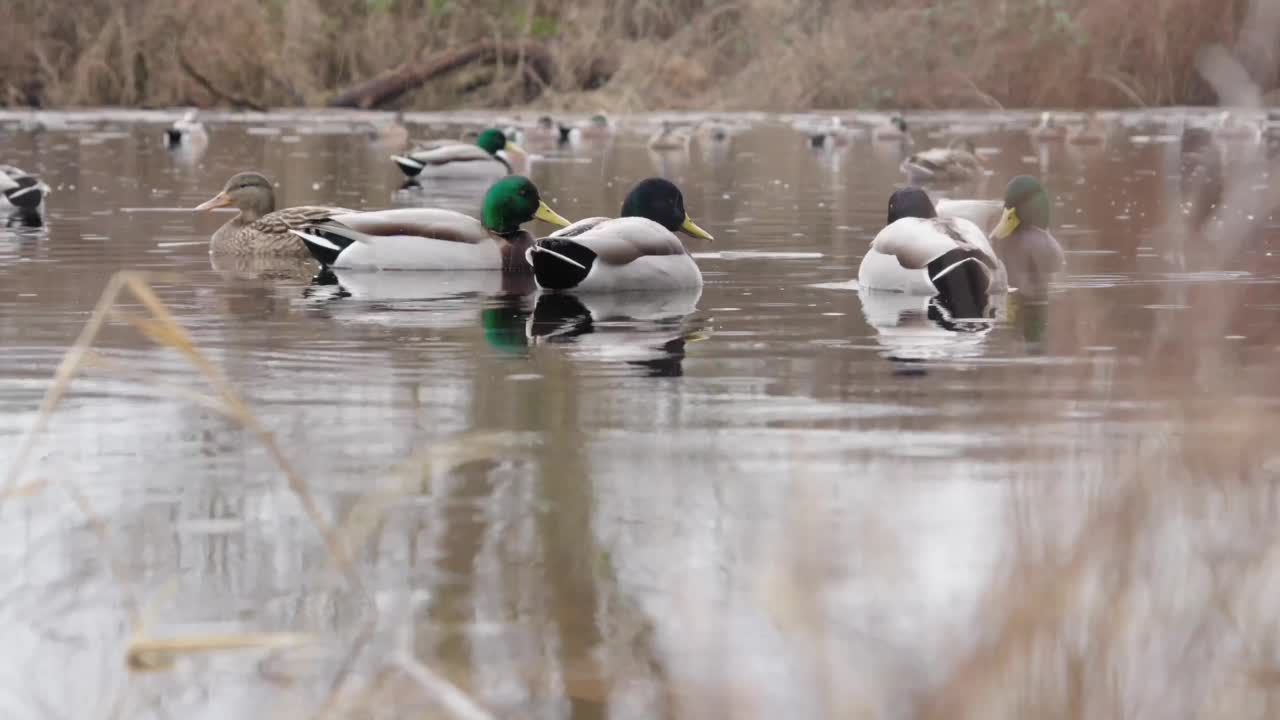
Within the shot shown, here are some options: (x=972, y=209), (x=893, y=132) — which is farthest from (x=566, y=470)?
(x=893, y=132)

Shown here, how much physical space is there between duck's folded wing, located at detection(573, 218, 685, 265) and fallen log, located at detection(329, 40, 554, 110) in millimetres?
33262

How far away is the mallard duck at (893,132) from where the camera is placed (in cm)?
3442

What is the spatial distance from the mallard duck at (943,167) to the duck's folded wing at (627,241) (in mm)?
12593

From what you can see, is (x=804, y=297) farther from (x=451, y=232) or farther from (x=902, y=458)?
(x=902, y=458)

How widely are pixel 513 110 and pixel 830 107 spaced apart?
688 cm

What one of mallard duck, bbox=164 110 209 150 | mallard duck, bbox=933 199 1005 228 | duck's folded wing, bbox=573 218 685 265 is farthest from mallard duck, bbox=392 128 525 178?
duck's folded wing, bbox=573 218 685 265

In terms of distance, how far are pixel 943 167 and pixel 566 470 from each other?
59.1 ft

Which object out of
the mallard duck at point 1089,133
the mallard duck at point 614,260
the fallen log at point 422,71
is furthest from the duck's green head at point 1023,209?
the fallen log at point 422,71

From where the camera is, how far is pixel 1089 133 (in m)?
32.1

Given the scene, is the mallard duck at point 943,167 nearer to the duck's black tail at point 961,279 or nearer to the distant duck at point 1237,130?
the distant duck at point 1237,130

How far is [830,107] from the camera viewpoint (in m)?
45.9

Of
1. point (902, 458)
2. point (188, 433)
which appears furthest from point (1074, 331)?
point (188, 433)

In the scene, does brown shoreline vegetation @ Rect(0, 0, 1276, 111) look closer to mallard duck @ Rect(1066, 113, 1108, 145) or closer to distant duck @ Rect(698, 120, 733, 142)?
mallard duck @ Rect(1066, 113, 1108, 145)

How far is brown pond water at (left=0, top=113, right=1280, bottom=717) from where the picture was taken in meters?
3.74
